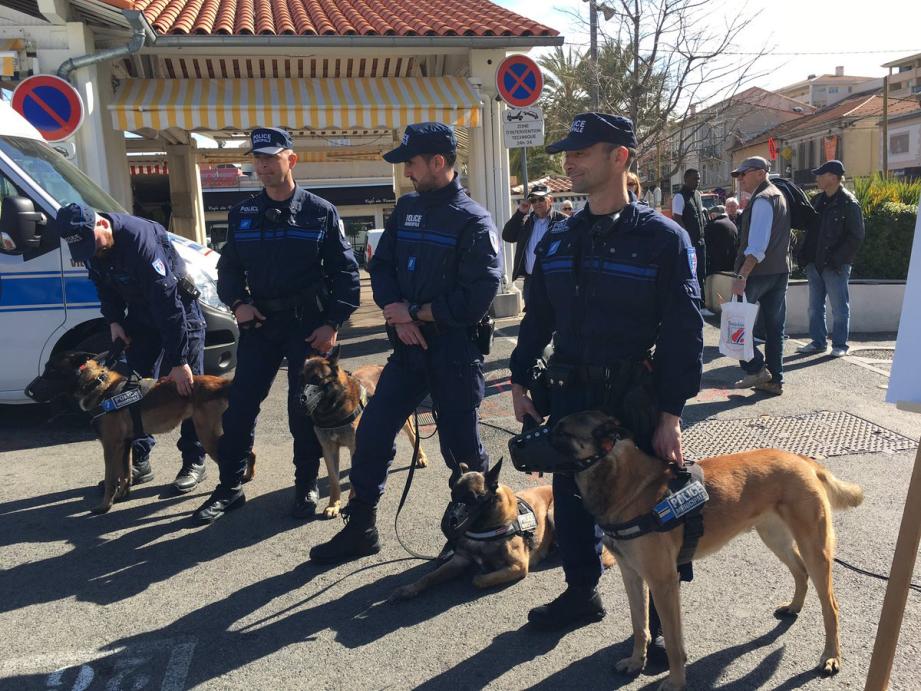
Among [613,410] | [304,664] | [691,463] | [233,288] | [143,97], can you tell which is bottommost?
[304,664]

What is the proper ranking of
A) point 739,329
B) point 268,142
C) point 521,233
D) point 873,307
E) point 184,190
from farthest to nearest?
point 184,190
point 873,307
point 521,233
point 739,329
point 268,142

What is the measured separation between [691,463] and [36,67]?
942cm

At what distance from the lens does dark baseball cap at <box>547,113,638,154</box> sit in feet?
8.87

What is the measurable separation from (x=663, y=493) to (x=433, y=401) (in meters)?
1.47

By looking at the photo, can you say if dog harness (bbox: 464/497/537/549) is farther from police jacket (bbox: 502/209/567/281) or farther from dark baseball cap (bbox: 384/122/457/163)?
police jacket (bbox: 502/209/567/281)

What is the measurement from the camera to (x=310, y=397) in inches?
167

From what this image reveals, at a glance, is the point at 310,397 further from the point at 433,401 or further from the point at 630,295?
the point at 630,295

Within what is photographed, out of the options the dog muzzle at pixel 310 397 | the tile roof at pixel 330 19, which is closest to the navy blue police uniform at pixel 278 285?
the dog muzzle at pixel 310 397

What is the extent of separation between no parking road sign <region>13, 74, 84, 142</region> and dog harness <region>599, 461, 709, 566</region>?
8336 mm

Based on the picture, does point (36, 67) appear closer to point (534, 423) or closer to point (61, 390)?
point (61, 390)

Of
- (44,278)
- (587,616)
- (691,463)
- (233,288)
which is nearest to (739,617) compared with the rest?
(587,616)

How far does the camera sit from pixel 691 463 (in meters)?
2.82

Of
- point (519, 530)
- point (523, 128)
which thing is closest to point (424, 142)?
point (519, 530)

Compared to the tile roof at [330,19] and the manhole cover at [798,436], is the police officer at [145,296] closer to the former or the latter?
the manhole cover at [798,436]
